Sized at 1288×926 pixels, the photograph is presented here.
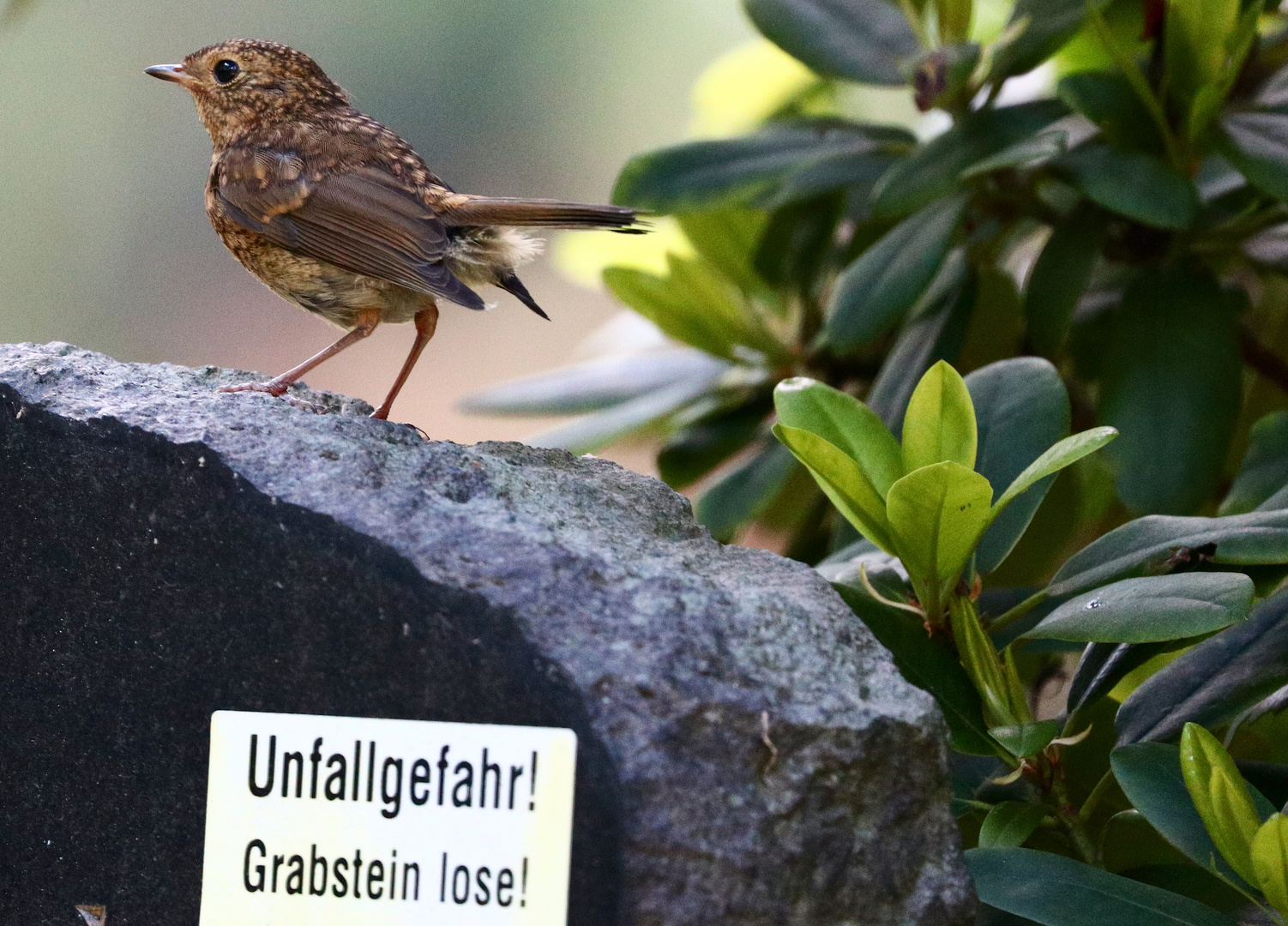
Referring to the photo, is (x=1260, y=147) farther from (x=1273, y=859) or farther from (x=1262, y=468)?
(x=1273, y=859)

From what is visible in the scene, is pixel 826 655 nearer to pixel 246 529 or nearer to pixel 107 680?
pixel 246 529

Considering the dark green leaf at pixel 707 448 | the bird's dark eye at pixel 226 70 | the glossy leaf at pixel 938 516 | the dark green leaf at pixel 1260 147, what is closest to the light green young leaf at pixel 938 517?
the glossy leaf at pixel 938 516

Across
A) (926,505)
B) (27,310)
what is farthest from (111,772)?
(27,310)

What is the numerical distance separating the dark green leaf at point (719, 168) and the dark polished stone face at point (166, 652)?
1.22m

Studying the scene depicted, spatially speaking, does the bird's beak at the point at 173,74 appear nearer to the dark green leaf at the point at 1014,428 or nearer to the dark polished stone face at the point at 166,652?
the dark polished stone face at the point at 166,652

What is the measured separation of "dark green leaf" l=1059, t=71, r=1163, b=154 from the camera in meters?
2.16

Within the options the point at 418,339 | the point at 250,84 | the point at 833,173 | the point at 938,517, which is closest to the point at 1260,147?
the point at 833,173

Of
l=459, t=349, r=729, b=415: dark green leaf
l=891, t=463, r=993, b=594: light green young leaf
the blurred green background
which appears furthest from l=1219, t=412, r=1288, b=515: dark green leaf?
the blurred green background

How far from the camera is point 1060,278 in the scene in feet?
7.54

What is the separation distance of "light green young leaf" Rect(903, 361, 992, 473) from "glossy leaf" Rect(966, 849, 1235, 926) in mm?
478

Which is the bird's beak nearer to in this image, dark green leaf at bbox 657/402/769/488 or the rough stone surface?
the rough stone surface

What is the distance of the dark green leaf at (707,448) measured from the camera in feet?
8.75

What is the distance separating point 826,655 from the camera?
131 centimetres

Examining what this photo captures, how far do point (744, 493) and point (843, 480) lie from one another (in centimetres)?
92
